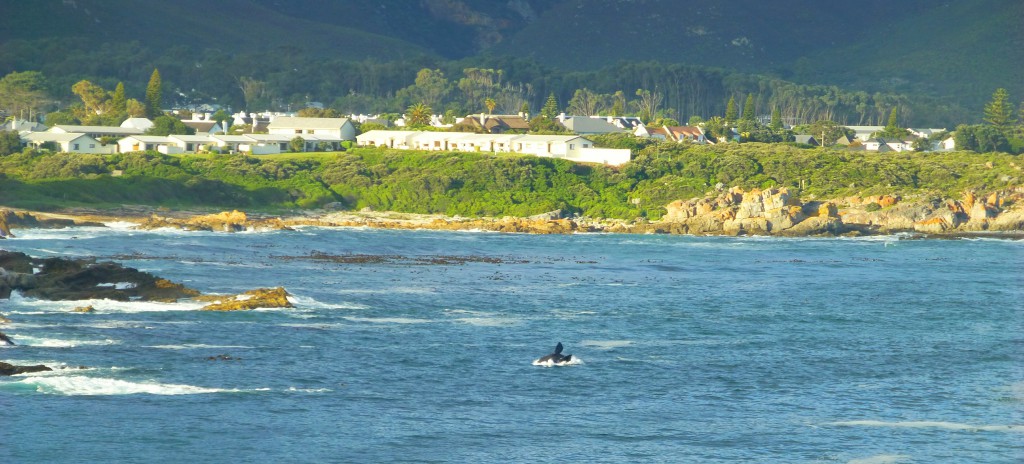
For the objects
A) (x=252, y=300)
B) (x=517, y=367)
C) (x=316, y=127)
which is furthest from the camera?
(x=316, y=127)

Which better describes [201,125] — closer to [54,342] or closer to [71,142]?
[71,142]

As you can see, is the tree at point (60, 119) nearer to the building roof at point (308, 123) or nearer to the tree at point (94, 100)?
the tree at point (94, 100)

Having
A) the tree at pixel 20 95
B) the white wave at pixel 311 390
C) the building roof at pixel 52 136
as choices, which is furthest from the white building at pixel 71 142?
the white wave at pixel 311 390

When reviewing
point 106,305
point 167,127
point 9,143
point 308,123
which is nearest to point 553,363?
point 106,305

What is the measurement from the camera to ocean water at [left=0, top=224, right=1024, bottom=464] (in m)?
26.8

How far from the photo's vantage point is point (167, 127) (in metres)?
111

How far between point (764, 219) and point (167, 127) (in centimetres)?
5331

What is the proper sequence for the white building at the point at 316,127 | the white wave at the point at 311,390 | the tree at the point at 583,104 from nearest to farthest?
the white wave at the point at 311,390 < the white building at the point at 316,127 < the tree at the point at 583,104

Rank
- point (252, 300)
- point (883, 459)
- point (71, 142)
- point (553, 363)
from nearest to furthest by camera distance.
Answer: point (883, 459)
point (553, 363)
point (252, 300)
point (71, 142)

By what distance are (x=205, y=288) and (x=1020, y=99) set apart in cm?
17420

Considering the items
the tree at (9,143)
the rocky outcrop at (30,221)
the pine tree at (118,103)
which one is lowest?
the rocky outcrop at (30,221)

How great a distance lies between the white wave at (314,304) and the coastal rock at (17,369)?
12877mm

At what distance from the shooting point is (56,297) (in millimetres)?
42188

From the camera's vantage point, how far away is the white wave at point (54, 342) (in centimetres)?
3425
